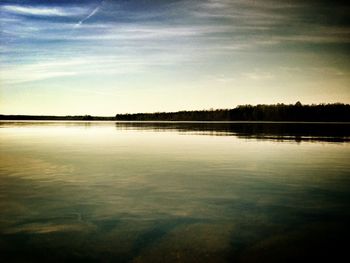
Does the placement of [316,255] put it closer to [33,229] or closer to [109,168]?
[33,229]

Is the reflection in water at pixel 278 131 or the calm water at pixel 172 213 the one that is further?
the reflection in water at pixel 278 131

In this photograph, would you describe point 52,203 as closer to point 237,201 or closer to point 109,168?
point 237,201

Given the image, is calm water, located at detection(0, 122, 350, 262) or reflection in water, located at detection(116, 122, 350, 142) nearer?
calm water, located at detection(0, 122, 350, 262)

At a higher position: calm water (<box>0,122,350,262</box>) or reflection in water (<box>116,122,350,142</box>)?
reflection in water (<box>116,122,350,142</box>)

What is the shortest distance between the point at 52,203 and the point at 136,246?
3.84m

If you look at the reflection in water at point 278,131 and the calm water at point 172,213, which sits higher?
the reflection in water at point 278,131

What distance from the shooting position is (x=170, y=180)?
12453 millimetres

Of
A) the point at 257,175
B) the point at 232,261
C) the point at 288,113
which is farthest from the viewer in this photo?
the point at 288,113

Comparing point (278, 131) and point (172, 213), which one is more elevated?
point (278, 131)

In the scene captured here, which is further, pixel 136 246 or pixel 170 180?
pixel 170 180

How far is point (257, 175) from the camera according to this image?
13617mm

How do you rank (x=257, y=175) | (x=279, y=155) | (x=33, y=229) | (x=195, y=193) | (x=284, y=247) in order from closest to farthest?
1. (x=284, y=247)
2. (x=33, y=229)
3. (x=195, y=193)
4. (x=257, y=175)
5. (x=279, y=155)

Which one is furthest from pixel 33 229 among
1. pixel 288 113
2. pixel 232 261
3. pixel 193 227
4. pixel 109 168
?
pixel 288 113

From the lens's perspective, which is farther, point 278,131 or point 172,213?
point 278,131
